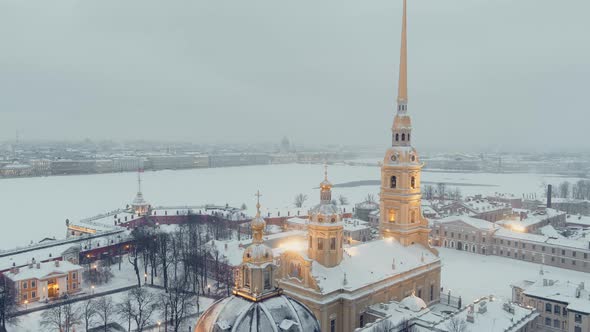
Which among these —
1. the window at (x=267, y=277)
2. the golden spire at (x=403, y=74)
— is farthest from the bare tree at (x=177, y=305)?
the golden spire at (x=403, y=74)

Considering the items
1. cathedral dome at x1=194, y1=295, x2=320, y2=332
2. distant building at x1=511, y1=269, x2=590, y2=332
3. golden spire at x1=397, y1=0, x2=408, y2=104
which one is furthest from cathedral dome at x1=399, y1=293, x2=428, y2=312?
golden spire at x1=397, y1=0, x2=408, y2=104

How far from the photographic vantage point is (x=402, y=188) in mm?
32781

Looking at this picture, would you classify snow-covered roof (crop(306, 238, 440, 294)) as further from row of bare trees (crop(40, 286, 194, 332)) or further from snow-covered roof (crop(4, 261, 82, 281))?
snow-covered roof (crop(4, 261, 82, 281))

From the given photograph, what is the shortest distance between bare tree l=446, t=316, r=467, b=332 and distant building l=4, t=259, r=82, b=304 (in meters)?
28.0

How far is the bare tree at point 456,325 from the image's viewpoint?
22.4m

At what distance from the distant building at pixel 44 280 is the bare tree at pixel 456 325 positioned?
2799 centimetres

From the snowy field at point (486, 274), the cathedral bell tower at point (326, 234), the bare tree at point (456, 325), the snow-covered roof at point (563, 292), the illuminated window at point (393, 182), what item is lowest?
the snowy field at point (486, 274)

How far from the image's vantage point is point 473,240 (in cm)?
5034

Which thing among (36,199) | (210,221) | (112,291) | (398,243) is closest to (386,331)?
(398,243)

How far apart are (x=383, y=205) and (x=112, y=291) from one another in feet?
72.9

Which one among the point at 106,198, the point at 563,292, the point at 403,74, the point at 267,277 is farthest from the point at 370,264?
the point at 106,198

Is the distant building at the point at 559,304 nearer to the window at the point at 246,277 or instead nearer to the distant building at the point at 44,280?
the window at the point at 246,277

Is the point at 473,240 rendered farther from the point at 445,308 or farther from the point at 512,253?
the point at 445,308

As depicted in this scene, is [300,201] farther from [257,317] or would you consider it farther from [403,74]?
[257,317]
